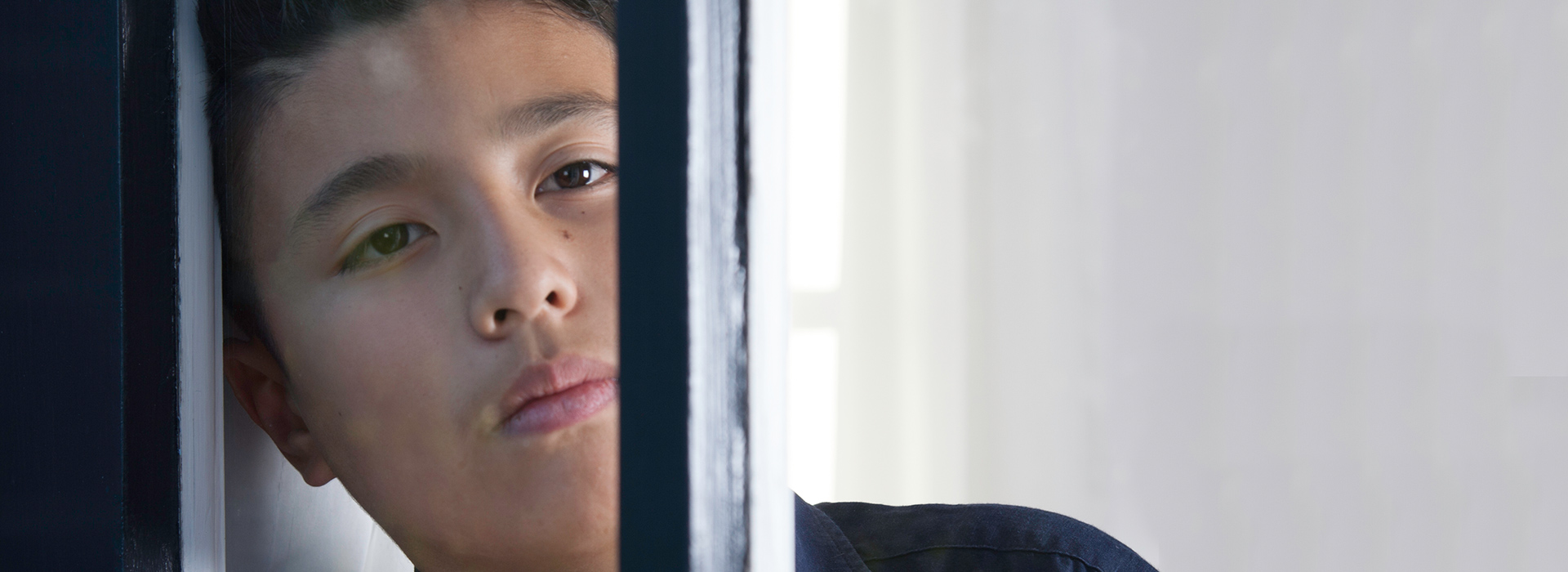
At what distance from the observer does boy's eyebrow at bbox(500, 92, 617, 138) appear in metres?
0.32

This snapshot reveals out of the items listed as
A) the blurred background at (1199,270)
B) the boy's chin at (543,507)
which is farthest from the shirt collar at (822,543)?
the blurred background at (1199,270)

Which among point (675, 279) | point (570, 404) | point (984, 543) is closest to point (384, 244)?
point (570, 404)

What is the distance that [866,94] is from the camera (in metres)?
1.61

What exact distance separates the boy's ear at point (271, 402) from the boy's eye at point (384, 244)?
0.19 feet

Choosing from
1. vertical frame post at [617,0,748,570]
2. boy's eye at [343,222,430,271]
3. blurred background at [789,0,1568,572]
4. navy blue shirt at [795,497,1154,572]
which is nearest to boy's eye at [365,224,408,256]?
boy's eye at [343,222,430,271]

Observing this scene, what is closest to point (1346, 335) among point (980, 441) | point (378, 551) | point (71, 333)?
point (980, 441)

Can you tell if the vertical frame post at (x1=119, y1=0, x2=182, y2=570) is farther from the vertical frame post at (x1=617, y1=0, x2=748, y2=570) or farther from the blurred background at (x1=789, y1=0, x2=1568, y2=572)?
the blurred background at (x1=789, y1=0, x2=1568, y2=572)

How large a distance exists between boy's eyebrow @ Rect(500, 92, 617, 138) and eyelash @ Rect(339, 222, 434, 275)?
48mm

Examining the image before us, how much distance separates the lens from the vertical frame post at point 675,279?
17cm

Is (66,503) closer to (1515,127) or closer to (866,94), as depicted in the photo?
(1515,127)

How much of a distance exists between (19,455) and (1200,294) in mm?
1191

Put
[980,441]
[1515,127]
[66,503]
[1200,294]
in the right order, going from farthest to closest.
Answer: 1. [980,441]
2. [1200,294]
3. [1515,127]
4. [66,503]

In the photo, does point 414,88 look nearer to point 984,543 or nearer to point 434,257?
point 434,257

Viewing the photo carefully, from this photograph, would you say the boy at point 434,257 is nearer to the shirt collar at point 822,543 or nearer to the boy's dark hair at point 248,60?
the boy's dark hair at point 248,60
